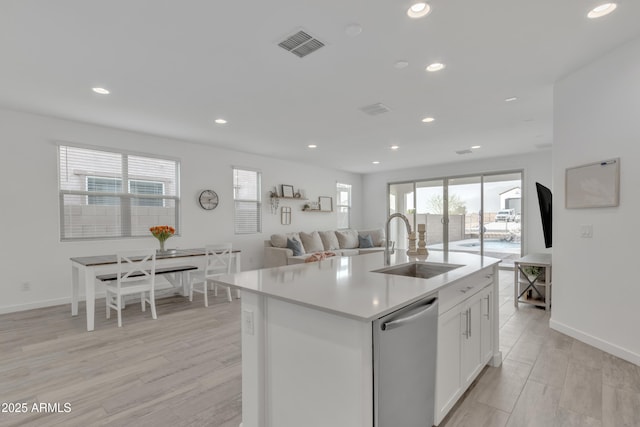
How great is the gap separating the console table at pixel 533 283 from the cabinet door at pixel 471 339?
2.36 meters

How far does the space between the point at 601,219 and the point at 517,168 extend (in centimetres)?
454

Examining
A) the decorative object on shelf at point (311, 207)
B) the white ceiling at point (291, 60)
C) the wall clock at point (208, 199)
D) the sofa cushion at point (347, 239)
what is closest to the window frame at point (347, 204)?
the sofa cushion at point (347, 239)

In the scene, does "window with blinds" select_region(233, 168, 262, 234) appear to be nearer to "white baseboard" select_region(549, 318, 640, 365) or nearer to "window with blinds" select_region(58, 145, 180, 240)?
"window with blinds" select_region(58, 145, 180, 240)

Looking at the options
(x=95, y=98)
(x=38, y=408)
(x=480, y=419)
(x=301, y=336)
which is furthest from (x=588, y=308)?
(x=95, y=98)

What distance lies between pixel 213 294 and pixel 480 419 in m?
4.12

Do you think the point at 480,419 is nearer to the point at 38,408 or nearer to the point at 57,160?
the point at 38,408

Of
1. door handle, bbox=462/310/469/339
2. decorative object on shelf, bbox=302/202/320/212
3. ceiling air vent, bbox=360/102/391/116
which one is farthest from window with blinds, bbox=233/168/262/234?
door handle, bbox=462/310/469/339

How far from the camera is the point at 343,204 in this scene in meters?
9.04

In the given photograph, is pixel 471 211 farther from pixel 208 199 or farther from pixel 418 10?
pixel 418 10

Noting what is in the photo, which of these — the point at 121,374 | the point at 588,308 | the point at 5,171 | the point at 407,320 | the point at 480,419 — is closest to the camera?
the point at 407,320

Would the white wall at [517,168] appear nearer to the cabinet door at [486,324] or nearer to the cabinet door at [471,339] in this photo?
the cabinet door at [486,324]

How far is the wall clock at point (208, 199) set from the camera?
5688mm

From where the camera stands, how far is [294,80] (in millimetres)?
3084

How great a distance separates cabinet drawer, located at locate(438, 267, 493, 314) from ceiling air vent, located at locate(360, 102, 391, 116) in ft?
7.37
